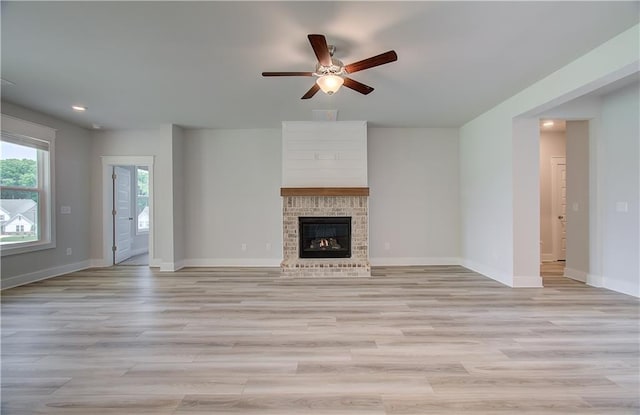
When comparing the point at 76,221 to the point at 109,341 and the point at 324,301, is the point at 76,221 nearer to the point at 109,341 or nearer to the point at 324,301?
the point at 109,341

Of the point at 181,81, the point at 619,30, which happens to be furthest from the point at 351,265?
the point at 619,30

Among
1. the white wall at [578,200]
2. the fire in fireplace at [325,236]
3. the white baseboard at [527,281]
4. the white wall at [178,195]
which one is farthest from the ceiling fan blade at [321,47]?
the white wall at [578,200]

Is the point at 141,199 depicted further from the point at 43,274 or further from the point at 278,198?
the point at 278,198

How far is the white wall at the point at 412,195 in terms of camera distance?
18.5 ft

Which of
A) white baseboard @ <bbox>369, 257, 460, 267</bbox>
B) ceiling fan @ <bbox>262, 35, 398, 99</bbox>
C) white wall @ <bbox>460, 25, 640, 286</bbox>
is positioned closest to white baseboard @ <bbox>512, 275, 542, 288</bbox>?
white wall @ <bbox>460, 25, 640, 286</bbox>

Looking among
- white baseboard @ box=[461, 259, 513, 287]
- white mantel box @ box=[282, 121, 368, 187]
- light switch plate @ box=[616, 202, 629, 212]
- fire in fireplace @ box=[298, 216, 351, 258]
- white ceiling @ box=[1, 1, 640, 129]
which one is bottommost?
white baseboard @ box=[461, 259, 513, 287]

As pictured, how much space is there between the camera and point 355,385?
186 centimetres

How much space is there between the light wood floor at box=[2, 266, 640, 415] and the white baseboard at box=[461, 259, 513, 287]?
0.85 feet

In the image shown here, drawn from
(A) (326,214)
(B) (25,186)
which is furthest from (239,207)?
(B) (25,186)

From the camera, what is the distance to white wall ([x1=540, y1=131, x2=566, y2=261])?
6031 mm

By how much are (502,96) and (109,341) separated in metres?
5.15

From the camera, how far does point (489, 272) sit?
183 inches

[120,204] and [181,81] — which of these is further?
[120,204]

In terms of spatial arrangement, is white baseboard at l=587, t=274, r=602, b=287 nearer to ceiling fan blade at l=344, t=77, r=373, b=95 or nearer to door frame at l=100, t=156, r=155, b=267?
ceiling fan blade at l=344, t=77, r=373, b=95
